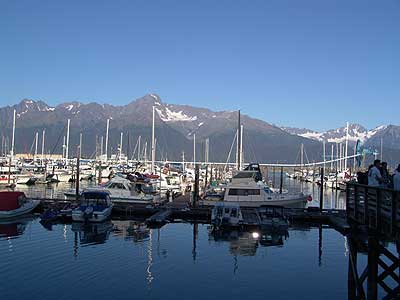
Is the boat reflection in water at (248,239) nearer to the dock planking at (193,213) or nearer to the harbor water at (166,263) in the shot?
the harbor water at (166,263)

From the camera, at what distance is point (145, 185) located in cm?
5869

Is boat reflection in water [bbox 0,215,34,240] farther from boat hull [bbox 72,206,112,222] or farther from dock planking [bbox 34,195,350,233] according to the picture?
dock planking [bbox 34,195,350,233]

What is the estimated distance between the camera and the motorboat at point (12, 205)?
38.7 m

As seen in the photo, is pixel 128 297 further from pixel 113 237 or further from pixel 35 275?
pixel 113 237

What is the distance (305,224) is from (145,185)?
24.6 meters

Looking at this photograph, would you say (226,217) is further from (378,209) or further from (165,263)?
(378,209)

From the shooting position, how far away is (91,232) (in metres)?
34.1

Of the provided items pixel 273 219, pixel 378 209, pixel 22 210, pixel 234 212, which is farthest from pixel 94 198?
pixel 378 209

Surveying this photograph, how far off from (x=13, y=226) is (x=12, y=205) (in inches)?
164

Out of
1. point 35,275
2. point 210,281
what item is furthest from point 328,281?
point 35,275

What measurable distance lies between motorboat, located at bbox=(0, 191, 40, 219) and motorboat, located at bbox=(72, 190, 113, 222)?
193 inches

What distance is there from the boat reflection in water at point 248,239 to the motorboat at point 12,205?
17.1 metres

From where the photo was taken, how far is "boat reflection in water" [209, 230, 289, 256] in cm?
2942

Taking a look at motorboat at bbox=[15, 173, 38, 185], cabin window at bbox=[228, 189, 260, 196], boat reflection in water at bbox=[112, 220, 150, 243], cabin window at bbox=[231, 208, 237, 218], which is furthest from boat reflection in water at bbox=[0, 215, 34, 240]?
motorboat at bbox=[15, 173, 38, 185]
